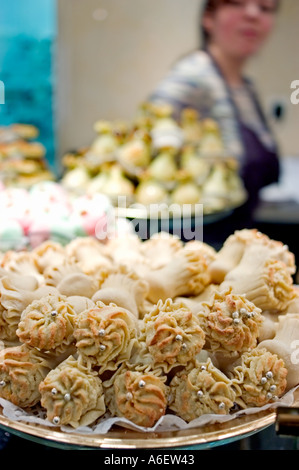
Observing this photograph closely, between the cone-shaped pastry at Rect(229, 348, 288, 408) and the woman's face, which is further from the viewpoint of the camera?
the woman's face

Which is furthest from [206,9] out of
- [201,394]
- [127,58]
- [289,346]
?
[201,394]

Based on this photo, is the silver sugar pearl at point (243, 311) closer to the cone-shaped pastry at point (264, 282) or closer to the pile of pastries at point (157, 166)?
the cone-shaped pastry at point (264, 282)

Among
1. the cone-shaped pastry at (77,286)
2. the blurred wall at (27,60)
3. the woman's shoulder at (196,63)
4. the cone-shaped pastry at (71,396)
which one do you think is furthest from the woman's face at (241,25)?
the cone-shaped pastry at (71,396)

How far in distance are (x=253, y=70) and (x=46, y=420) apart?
2.92 m

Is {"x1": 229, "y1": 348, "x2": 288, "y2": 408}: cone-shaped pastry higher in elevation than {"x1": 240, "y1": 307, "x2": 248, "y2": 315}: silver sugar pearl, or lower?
lower

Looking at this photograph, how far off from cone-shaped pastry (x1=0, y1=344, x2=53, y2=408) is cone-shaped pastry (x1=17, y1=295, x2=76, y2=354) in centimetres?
2

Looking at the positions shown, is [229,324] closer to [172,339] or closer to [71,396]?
[172,339]

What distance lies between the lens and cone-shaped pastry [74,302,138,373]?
831 mm

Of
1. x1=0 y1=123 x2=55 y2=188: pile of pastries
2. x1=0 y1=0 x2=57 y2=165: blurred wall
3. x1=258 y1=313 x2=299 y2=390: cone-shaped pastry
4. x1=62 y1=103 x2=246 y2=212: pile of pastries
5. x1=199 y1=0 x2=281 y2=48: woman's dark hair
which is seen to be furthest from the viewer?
x1=199 y1=0 x2=281 y2=48: woman's dark hair

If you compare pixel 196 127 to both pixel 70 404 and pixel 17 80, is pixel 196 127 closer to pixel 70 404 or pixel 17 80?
pixel 17 80

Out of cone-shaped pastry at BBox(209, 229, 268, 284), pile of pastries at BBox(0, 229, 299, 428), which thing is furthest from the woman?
pile of pastries at BBox(0, 229, 299, 428)

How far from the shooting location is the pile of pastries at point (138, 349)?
83 centimetres

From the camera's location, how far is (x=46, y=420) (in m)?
0.83

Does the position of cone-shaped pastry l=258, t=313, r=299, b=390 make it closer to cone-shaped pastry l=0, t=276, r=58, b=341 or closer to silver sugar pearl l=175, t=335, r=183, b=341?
silver sugar pearl l=175, t=335, r=183, b=341
